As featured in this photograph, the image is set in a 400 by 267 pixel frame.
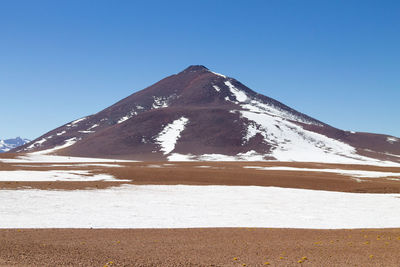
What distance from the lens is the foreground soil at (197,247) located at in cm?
1530

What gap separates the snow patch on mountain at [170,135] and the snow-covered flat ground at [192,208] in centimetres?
11440

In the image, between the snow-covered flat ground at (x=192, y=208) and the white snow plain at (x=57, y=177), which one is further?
the white snow plain at (x=57, y=177)

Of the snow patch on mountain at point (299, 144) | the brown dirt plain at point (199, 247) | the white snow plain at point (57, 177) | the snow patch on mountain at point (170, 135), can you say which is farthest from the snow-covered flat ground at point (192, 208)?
the snow patch on mountain at point (170, 135)

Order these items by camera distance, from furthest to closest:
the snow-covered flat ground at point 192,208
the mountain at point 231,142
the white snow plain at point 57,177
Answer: the mountain at point 231,142, the white snow plain at point 57,177, the snow-covered flat ground at point 192,208

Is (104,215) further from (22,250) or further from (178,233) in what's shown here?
(22,250)

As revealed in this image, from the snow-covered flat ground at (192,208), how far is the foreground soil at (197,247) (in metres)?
2.97

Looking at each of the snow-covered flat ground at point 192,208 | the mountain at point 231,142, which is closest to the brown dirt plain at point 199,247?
the snow-covered flat ground at point 192,208

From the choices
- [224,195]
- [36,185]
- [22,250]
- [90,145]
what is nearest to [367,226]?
[224,195]

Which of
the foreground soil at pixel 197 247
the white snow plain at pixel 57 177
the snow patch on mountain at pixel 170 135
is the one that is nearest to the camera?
the foreground soil at pixel 197 247

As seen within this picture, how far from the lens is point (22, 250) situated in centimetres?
1630

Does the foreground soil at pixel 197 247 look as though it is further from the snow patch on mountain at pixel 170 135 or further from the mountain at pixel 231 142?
the snow patch on mountain at pixel 170 135

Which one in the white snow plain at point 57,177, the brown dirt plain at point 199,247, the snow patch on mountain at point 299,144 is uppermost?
the snow patch on mountain at point 299,144

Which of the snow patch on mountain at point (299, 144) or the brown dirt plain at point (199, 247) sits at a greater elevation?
the snow patch on mountain at point (299, 144)

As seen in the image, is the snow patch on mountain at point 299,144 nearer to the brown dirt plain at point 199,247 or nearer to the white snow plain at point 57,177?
the white snow plain at point 57,177
